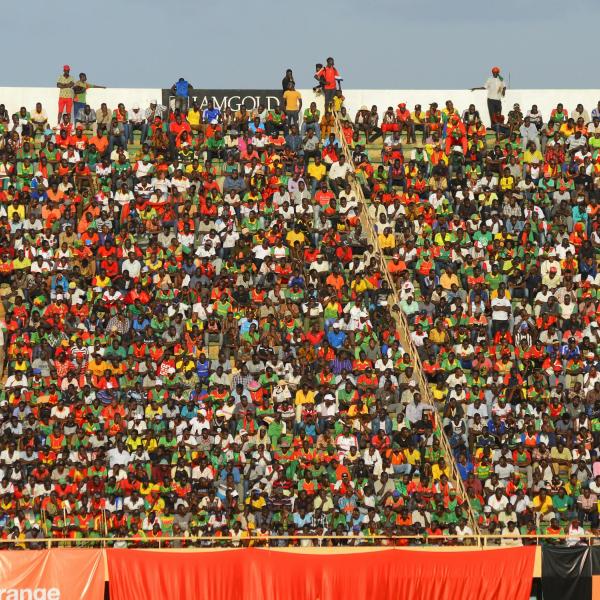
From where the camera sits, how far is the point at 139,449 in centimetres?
3734

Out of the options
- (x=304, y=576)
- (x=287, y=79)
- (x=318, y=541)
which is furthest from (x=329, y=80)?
(x=304, y=576)

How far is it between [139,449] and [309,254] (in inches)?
275

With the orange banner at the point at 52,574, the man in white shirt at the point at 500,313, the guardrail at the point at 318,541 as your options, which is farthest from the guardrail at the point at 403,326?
the orange banner at the point at 52,574

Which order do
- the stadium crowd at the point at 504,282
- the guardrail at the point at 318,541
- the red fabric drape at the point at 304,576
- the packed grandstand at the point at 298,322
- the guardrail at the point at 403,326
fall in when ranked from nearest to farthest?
the red fabric drape at the point at 304,576 < the guardrail at the point at 318,541 < the packed grandstand at the point at 298,322 < the guardrail at the point at 403,326 < the stadium crowd at the point at 504,282

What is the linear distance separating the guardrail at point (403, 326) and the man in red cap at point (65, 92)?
6362 mm

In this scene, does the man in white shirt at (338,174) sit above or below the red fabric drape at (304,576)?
above

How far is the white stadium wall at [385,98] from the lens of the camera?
46125mm

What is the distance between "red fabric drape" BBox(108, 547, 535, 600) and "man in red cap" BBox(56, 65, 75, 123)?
16.1 m

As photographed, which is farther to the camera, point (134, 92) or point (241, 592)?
point (134, 92)

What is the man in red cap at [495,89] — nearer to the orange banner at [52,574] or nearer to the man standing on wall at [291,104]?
the man standing on wall at [291,104]

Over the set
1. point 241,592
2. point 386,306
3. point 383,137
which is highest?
point 383,137

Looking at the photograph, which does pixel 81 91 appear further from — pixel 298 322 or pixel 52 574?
pixel 52 574

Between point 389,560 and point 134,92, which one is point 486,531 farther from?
point 134,92

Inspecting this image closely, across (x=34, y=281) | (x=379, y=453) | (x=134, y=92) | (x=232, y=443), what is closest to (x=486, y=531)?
(x=379, y=453)
